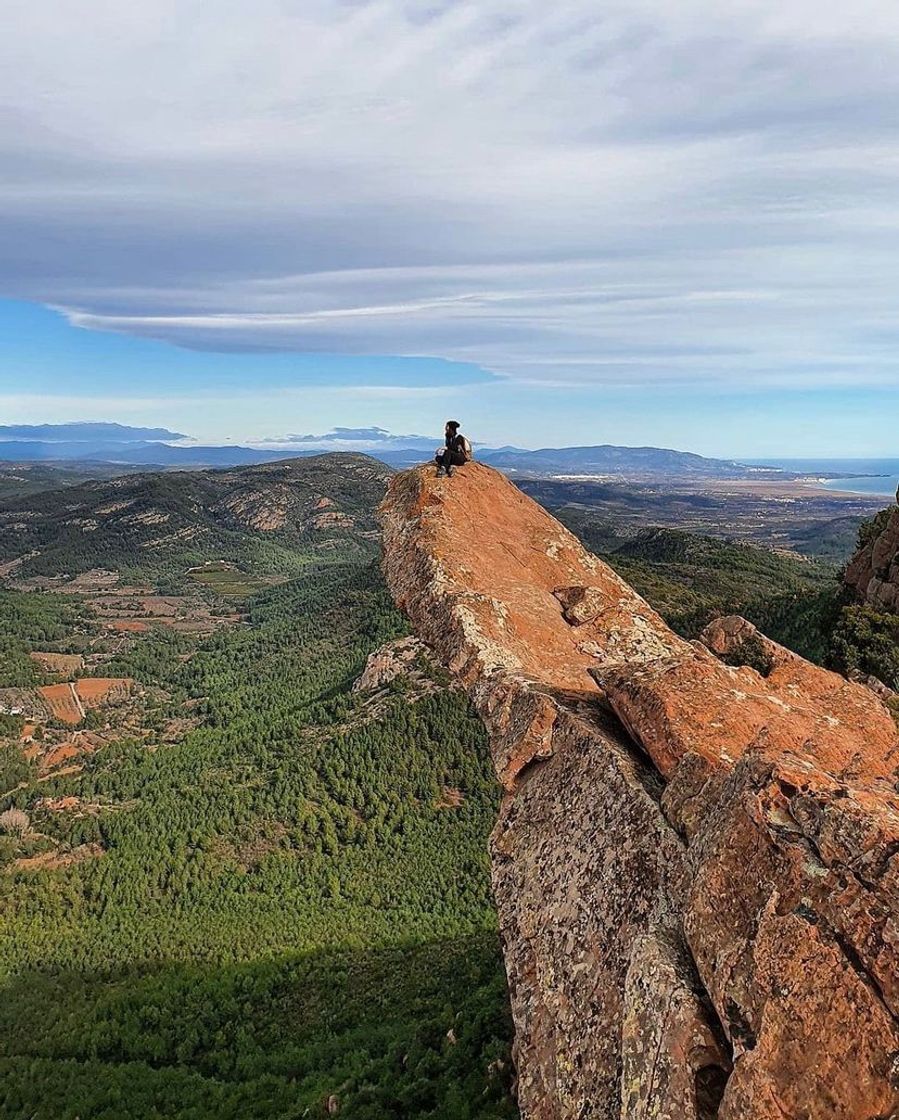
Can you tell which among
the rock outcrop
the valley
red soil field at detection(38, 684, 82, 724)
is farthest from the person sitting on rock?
red soil field at detection(38, 684, 82, 724)

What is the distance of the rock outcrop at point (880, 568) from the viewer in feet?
166

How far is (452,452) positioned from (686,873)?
19507 mm

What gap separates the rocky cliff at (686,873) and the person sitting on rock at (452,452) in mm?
8285

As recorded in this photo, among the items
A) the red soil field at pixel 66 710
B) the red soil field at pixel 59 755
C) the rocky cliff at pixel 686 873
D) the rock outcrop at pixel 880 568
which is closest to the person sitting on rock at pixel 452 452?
the rocky cliff at pixel 686 873

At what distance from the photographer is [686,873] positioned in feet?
35.5

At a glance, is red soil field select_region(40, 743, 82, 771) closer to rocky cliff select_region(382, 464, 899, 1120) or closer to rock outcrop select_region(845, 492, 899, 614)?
rock outcrop select_region(845, 492, 899, 614)

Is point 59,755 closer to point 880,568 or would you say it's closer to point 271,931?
point 271,931

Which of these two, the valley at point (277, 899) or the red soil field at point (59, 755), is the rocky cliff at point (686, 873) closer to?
the valley at point (277, 899)

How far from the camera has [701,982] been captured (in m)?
9.52

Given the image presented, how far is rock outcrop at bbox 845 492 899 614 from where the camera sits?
50.5m

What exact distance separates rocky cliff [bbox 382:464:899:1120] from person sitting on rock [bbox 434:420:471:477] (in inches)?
326

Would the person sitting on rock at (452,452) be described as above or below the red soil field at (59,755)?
above

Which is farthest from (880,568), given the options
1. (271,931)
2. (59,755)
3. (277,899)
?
(59,755)

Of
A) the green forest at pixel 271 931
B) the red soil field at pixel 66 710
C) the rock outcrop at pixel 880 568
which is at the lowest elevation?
the red soil field at pixel 66 710
